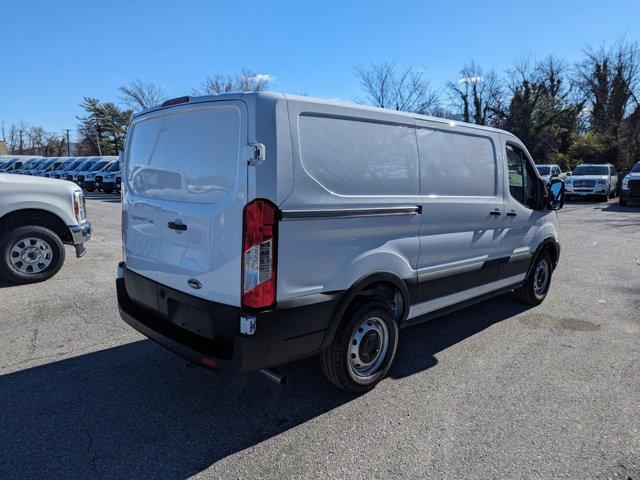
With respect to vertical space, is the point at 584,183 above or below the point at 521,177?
above

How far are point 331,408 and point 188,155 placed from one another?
206 cm

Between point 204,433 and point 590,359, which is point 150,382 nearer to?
point 204,433

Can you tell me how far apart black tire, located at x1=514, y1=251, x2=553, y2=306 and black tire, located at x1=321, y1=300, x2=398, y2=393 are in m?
2.78

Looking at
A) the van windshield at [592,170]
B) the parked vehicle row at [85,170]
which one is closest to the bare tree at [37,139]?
the parked vehicle row at [85,170]

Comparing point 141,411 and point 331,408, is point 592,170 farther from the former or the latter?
point 141,411

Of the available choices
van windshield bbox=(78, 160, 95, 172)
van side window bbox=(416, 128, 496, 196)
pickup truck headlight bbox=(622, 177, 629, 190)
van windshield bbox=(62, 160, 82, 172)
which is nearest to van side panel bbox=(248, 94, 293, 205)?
van side window bbox=(416, 128, 496, 196)

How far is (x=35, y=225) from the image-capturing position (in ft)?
21.1

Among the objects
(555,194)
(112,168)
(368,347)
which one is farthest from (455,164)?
(112,168)

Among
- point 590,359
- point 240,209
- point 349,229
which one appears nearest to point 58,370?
point 240,209

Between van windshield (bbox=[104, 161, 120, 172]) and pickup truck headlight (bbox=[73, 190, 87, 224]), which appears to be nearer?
pickup truck headlight (bbox=[73, 190, 87, 224])

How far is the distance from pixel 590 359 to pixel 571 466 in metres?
1.80

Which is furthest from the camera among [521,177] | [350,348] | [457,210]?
[521,177]

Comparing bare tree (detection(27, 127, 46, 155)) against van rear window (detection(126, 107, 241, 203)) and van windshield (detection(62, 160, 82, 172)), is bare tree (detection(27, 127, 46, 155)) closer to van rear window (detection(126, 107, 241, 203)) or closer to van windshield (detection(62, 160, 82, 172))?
van windshield (detection(62, 160, 82, 172))

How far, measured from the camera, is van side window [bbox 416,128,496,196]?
3.74 m
